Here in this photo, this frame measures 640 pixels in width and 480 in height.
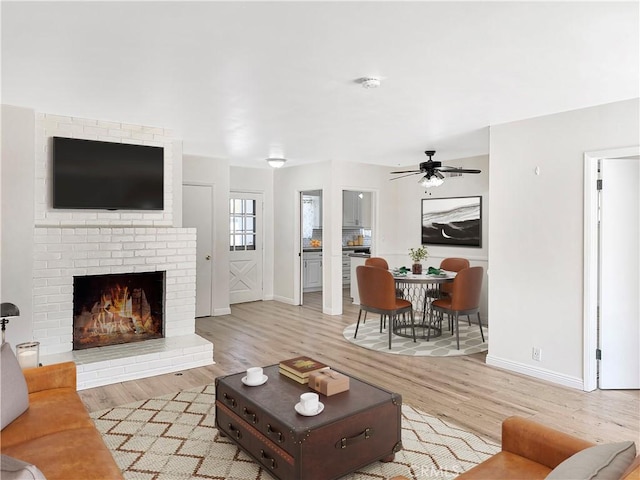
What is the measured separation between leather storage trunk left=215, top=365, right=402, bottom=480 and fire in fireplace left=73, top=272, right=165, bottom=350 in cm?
234

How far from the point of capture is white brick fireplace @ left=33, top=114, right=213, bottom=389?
161 inches

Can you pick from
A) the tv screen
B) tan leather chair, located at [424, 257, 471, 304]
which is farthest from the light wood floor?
the tv screen

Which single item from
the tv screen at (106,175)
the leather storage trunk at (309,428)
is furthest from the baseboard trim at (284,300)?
the leather storage trunk at (309,428)

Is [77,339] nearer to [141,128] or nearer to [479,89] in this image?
[141,128]

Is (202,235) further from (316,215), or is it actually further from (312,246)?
(316,215)

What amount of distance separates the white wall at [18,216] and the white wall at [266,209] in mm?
4059

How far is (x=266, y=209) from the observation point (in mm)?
8117

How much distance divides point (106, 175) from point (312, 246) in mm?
5748

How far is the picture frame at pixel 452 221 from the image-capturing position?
6656 millimetres

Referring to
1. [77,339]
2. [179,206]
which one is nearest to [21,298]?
[77,339]

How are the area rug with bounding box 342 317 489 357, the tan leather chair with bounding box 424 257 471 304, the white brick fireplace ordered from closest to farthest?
the white brick fireplace < the area rug with bounding box 342 317 489 357 < the tan leather chair with bounding box 424 257 471 304

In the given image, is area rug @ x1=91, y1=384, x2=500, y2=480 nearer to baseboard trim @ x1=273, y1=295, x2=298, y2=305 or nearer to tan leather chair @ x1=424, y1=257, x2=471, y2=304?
tan leather chair @ x1=424, y1=257, x2=471, y2=304

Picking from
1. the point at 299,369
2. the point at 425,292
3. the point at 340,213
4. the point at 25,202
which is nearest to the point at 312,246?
the point at 340,213

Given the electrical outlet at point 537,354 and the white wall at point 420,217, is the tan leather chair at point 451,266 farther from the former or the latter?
the electrical outlet at point 537,354
